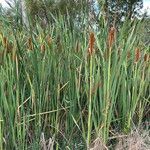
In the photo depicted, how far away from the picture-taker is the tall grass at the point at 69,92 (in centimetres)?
222

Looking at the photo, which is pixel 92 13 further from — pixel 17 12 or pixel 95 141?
pixel 95 141

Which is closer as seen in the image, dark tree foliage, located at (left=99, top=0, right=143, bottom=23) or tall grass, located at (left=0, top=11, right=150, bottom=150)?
tall grass, located at (left=0, top=11, right=150, bottom=150)

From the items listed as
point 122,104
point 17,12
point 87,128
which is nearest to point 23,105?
point 87,128

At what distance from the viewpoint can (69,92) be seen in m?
2.34

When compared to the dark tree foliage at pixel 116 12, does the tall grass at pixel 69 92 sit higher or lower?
lower

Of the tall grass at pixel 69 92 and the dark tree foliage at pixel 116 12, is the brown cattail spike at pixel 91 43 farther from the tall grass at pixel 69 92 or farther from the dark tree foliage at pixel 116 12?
the dark tree foliage at pixel 116 12

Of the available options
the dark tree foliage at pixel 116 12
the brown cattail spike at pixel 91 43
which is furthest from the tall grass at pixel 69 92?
the dark tree foliage at pixel 116 12

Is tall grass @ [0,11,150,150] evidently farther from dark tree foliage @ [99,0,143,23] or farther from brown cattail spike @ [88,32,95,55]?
dark tree foliage @ [99,0,143,23]

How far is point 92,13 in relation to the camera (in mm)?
2844

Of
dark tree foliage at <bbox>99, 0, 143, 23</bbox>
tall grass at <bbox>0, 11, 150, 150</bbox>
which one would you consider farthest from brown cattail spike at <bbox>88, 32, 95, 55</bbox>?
dark tree foliage at <bbox>99, 0, 143, 23</bbox>

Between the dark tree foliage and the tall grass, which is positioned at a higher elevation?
the dark tree foliage

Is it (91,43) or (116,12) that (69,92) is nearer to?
(91,43)

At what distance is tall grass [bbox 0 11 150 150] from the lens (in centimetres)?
222

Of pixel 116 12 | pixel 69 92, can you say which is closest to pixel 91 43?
pixel 69 92
